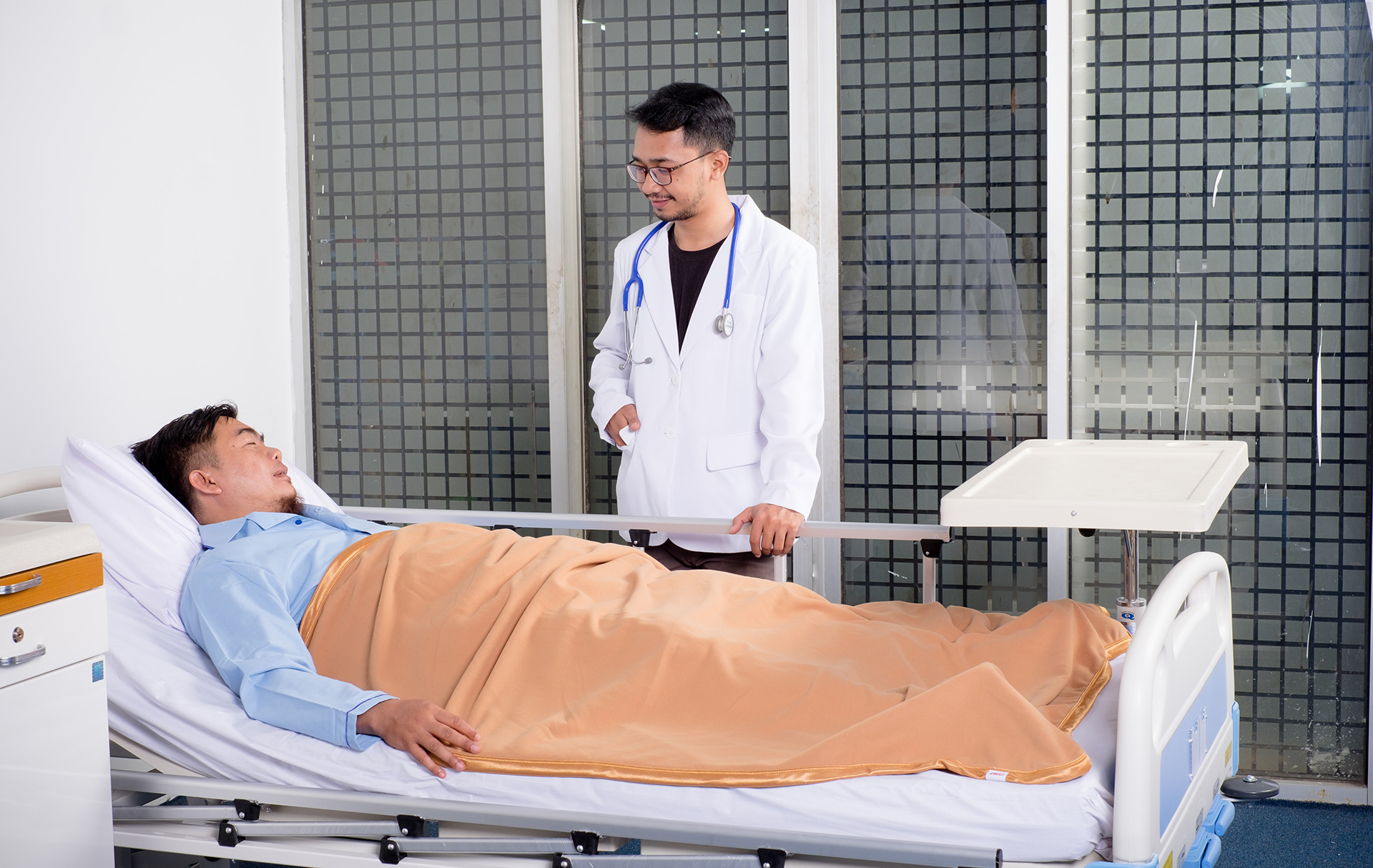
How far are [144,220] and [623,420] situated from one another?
1.37 m

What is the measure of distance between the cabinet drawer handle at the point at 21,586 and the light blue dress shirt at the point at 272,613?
374 mm

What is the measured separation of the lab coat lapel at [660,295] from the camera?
2.85 meters

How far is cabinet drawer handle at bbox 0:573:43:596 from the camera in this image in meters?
1.66

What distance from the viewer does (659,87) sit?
348 centimetres

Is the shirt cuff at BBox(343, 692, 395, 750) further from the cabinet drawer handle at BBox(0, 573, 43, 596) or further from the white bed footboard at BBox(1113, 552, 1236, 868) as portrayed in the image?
the white bed footboard at BBox(1113, 552, 1236, 868)

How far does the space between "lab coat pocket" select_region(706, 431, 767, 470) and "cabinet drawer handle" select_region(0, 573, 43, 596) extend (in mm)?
1452

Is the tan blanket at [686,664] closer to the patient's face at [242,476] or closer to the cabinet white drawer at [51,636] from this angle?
the patient's face at [242,476]

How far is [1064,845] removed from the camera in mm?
1542

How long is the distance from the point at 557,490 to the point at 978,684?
208 centimetres

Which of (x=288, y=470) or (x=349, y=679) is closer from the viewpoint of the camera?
(x=349, y=679)

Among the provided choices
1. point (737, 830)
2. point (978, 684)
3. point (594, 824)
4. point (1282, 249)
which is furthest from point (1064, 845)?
point (1282, 249)

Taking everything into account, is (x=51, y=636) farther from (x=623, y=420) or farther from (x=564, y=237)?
(x=564, y=237)

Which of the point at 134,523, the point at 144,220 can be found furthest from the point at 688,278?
the point at 144,220

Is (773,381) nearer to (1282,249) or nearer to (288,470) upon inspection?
(288,470)
